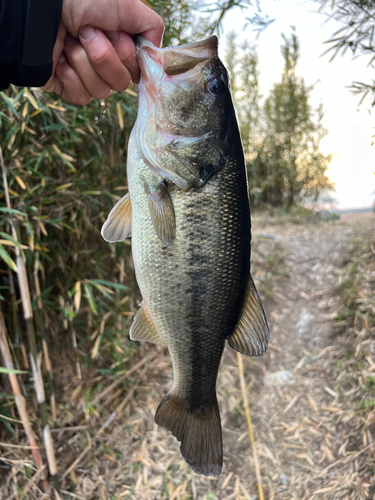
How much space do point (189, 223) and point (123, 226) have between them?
0.76 ft

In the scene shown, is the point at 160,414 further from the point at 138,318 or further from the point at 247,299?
the point at 247,299

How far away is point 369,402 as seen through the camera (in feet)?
7.01

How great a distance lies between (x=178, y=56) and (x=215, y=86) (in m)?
0.12

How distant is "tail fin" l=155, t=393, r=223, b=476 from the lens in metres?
1.04

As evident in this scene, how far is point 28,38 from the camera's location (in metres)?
0.93

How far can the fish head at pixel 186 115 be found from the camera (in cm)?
97

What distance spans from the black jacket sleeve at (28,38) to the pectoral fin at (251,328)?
820 mm

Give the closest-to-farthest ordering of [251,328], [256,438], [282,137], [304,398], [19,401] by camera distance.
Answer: [251,328] < [19,401] < [256,438] < [304,398] < [282,137]

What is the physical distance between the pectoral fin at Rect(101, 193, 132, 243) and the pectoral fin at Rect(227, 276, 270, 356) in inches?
15.7

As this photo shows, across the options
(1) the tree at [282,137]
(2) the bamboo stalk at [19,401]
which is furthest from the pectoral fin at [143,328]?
(1) the tree at [282,137]

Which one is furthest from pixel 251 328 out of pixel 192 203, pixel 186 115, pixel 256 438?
pixel 256 438

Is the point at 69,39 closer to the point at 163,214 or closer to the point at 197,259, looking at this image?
the point at 163,214

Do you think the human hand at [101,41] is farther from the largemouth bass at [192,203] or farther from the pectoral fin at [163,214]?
the pectoral fin at [163,214]

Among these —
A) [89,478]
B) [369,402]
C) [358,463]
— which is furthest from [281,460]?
[89,478]
